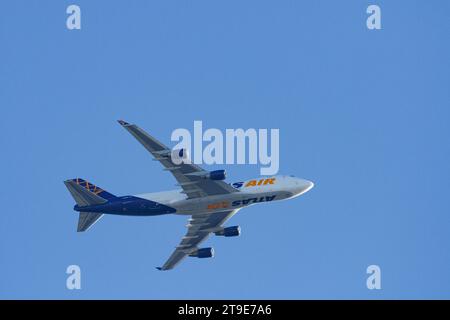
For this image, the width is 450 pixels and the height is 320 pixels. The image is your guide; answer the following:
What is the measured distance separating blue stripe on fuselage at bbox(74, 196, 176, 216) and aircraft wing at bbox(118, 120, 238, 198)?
3443mm

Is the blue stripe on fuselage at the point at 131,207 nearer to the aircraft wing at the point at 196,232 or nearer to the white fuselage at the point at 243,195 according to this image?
the white fuselage at the point at 243,195

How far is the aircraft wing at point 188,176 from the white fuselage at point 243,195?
0.75 metres

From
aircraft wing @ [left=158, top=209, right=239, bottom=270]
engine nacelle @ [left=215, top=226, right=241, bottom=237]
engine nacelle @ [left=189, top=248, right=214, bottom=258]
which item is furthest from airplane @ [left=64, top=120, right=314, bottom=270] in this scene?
engine nacelle @ [left=189, top=248, right=214, bottom=258]

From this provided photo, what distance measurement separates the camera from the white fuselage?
10669cm

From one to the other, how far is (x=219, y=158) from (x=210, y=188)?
3.85 meters

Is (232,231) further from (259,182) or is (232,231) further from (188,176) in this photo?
(188,176)

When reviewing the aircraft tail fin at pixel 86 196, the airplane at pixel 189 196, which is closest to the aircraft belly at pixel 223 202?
the airplane at pixel 189 196

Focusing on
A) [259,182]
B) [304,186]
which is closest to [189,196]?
[259,182]

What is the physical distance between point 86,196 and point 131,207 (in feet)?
17.4

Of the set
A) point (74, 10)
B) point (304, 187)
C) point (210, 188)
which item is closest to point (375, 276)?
point (304, 187)

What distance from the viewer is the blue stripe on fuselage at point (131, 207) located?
353 feet

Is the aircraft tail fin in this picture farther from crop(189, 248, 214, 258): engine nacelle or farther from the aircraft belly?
crop(189, 248, 214, 258): engine nacelle

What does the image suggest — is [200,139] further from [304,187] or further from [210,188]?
[304,187]

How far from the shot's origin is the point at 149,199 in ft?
354
